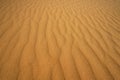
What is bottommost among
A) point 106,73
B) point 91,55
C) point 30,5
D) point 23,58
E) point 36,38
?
point 106,73

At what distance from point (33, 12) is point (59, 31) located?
139 centimetres

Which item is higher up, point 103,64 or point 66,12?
point 66,12

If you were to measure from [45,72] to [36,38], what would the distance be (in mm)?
918

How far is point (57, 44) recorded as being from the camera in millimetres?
2307

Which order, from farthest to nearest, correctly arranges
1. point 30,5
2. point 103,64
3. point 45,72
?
point 30,5, point 103,64, point 45,72

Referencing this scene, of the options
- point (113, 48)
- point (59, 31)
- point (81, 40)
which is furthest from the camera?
point (59, 31)

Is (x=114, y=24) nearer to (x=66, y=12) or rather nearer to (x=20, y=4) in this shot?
(x=66, y=12)

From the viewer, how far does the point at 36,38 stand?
2.45 m

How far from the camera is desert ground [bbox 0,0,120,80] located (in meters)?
1.77

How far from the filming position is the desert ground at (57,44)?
5.82 feet

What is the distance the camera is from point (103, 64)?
1936mm

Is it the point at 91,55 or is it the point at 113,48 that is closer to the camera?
the point at 91,55

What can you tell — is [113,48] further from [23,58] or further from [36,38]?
[23,58]

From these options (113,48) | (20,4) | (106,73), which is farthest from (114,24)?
(20,4)
